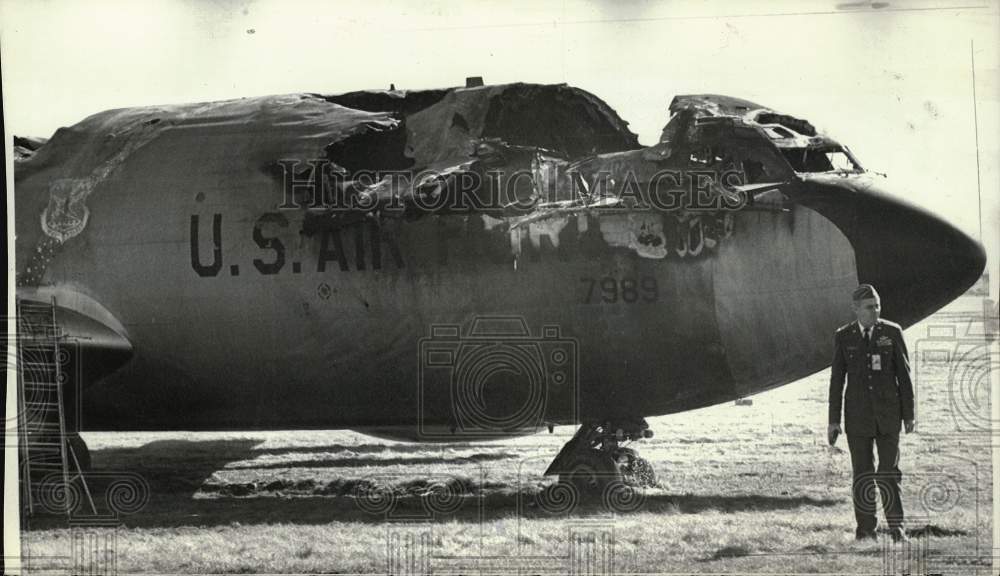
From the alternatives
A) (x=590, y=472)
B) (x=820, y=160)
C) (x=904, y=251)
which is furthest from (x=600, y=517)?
(x=820, y=160)

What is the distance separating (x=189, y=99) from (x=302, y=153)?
1677mm

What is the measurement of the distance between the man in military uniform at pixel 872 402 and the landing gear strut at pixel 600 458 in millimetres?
1921

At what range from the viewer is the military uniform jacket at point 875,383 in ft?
30.4

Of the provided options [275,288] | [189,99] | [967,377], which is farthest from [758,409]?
[189,99]

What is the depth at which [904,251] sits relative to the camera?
30.9 ft

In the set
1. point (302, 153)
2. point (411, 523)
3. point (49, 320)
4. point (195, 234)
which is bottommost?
point (411, 523)

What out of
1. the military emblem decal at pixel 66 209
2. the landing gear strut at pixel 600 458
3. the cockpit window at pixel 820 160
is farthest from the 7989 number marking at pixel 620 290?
the military emblem decal at pixel 66 209

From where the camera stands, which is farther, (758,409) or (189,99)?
(758,409)

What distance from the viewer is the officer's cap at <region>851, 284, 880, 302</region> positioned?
9320 millimetres

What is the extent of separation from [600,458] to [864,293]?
2716mm

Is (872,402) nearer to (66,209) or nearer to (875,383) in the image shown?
(875,383)

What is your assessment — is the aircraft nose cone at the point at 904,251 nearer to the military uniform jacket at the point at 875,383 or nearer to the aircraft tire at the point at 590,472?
the military uniform jacket at the point at 875,383

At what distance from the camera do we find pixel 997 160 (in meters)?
10.1

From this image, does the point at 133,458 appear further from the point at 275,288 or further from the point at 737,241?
the point at 737,241
